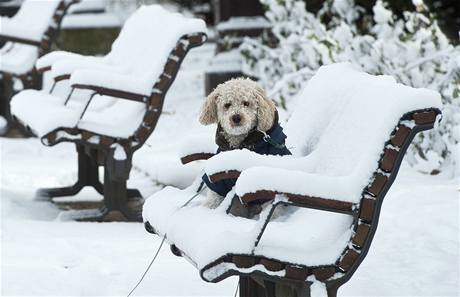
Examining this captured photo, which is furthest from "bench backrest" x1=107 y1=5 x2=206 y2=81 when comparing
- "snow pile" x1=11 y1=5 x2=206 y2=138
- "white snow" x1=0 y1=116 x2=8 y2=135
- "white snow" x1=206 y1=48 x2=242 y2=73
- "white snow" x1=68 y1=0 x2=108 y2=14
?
"white snow" x1=68 y1=0 x2=108 y2=14

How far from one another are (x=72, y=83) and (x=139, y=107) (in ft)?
1.74

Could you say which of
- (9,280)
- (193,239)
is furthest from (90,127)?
(193,239)

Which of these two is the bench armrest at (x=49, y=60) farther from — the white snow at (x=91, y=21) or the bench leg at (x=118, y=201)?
the white snow at (x=91, y=21)

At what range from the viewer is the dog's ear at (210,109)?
4348 millimetres

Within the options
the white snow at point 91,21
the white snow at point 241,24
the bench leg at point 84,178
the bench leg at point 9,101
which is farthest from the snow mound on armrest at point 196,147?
the white snow at point 91,21

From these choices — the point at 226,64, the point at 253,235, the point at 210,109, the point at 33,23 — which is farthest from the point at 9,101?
the point at 253,235

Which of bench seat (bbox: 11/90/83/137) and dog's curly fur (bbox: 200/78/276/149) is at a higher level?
dog's curly fur (bbox: 200/78/276/149)

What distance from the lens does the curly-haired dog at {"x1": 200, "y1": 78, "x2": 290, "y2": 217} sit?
13.7 ft

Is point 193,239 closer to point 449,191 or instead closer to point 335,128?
point 335,128

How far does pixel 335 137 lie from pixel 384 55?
381 cm

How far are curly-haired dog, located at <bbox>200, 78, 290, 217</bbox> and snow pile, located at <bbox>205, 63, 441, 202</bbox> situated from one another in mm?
168

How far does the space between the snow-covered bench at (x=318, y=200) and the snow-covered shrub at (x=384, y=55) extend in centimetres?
255

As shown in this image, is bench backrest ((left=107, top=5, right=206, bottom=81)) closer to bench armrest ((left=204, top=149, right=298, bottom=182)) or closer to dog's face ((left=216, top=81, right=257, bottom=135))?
dog's face ((left=216, top=81, right=257, bottom=135))

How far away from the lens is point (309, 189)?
141 inches
